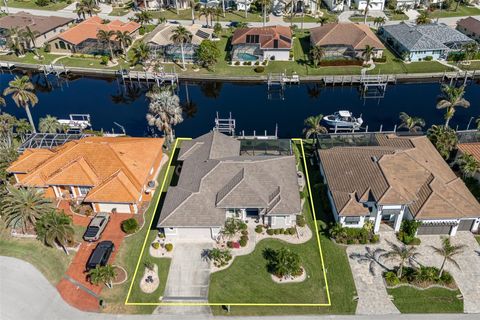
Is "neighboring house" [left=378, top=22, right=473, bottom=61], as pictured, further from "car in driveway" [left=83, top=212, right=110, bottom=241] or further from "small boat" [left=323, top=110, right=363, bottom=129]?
"car in driveway" [left=83, top=212, right=110, bottom=241]

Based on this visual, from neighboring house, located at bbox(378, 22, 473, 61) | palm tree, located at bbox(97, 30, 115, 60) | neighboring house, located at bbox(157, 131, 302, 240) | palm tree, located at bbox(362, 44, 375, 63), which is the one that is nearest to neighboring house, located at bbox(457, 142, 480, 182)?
neighboring house, located at bbox(157, 131, 302, 240)

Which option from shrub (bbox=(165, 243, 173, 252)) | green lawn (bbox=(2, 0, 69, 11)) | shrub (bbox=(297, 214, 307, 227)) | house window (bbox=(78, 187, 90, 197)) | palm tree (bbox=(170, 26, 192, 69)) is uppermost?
palm tree (bbox=(170, 26, 192, 69))

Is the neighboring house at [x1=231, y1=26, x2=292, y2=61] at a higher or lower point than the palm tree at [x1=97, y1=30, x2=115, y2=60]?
lower

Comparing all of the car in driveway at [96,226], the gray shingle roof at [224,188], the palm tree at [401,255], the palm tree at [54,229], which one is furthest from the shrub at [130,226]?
the palm tree at [401,255]

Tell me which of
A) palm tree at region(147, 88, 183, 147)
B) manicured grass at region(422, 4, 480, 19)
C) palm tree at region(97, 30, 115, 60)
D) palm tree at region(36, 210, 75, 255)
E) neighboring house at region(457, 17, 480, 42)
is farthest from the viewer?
manicured grass at region(422, 4, 480, 19)

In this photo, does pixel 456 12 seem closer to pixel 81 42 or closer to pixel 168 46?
pixel 168 46

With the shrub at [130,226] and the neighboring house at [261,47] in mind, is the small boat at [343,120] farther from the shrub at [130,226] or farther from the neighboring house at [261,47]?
the shrub at [130,226]

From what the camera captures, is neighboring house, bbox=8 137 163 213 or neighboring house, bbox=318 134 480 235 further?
neighboring house, bbox=8 137 163 213
